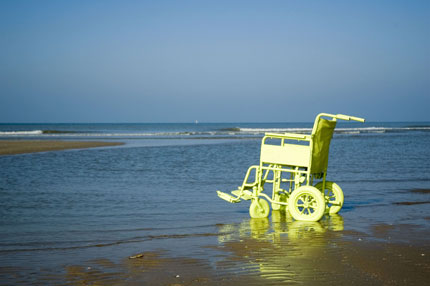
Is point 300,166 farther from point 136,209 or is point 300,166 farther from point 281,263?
point 136,209

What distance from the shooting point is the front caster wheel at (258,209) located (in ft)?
23.7

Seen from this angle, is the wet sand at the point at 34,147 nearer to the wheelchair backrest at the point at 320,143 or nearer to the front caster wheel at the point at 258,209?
the front caster wheel at the point at 258,209

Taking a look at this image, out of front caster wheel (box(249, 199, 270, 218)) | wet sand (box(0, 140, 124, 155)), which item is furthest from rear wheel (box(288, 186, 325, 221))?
wet sand (box(0, 140, 124, 155))

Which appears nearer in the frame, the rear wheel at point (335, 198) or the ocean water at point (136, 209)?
the ocean water at point (136, 209)

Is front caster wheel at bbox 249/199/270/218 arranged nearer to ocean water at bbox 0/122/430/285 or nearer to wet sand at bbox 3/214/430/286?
ocean water at bbox 0/122/430/285

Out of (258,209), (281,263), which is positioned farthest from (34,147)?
(281,263)

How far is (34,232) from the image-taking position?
20.5ft

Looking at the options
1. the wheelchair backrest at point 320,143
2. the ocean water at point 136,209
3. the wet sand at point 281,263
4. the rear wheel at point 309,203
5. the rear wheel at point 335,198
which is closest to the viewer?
the wet sand at point 281,263

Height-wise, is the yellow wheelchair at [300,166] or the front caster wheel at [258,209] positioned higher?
the yellow wheelchair at [300,166]

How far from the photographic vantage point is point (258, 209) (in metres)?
7.26

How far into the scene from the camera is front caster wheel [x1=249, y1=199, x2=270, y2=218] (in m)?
7.23

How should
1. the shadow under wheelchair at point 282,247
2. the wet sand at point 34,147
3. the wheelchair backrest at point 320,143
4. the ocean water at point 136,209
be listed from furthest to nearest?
the wet sand at point 34,147
the wheelchair backrest at point 320,143
the ocean water at point 136,209
the shadow under wheelchair at point 282,247

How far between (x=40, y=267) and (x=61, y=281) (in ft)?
1.83

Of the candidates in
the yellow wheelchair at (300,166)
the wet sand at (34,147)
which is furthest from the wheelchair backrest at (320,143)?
the wet sand at (34,147)
